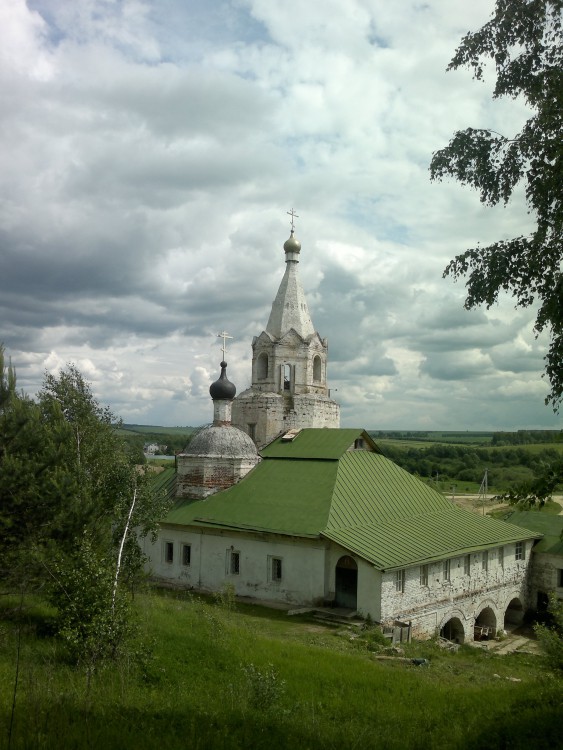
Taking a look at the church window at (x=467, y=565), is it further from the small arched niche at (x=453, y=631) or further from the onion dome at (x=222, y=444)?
the onion dome at (x=222, y=444)

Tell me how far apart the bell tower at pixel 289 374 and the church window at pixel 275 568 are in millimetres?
8770

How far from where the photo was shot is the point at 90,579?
36.8 feet

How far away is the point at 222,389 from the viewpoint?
2864 cm

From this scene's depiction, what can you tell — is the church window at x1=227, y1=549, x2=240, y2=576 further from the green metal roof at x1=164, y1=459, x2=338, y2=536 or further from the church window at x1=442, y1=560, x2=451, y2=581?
the church window at x1=442, y1=560, x2=451, y2=581

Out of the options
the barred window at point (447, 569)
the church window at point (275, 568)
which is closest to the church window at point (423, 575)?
the barred window at point (447, 569)

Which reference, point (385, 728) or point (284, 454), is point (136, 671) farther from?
point (284, 454)

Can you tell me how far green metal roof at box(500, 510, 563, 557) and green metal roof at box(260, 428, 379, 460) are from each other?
28.6 feet

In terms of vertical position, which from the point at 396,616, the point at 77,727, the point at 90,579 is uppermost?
the point at 90,579

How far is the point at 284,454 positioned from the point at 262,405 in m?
3.90

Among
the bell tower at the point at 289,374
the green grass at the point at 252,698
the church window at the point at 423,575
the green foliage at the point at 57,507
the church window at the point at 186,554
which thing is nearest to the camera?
the green grass at the point at 252,698

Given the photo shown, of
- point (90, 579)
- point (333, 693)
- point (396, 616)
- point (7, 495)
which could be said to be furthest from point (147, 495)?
point (396, 616)

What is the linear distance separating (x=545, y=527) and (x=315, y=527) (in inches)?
580

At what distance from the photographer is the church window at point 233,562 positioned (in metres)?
23.7

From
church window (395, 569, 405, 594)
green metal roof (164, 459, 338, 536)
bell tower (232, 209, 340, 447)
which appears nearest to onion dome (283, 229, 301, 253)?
bell tower (232, 209, 340, 447)
